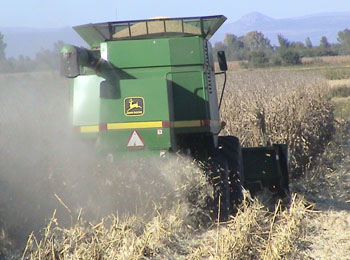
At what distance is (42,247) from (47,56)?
465 centimetres

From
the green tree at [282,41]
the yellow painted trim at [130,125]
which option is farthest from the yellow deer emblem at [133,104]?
the green tree at [282,41]

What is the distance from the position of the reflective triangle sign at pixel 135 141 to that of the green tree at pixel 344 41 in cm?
7464

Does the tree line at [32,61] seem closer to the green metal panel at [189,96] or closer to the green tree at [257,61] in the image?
the green metal panel at [189,96]

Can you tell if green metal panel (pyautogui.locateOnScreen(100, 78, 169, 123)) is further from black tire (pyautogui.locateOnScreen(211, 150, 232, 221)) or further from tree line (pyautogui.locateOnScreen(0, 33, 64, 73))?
tree line (pyautogui.locateOnScreen(0, 33, 64, 73))

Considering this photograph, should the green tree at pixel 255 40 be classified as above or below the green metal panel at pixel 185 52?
above

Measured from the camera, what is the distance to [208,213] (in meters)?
8.41

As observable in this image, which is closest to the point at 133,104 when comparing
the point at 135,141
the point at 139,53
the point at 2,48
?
the point at 135,141

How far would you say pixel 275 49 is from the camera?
75938 millimetres

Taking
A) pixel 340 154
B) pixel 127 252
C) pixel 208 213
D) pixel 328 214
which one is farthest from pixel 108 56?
pixel 340 154

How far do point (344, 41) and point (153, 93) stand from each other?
294 ft

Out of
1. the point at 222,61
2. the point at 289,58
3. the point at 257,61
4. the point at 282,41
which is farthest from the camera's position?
the point at 282,41

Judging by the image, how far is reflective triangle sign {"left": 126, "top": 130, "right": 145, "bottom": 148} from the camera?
26.0 feet

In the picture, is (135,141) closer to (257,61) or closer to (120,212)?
(120,212)

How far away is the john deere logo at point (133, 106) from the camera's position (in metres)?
7.93
